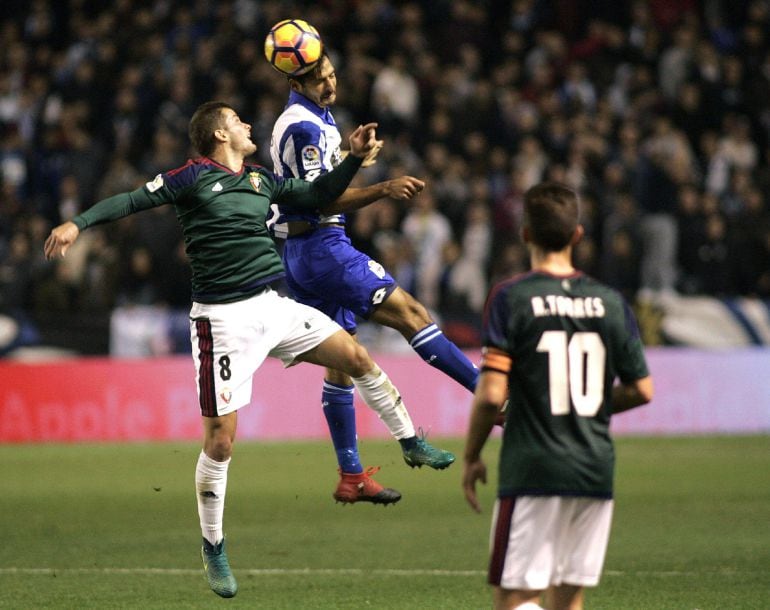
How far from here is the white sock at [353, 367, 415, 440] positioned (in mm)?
8289

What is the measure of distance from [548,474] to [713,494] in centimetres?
777

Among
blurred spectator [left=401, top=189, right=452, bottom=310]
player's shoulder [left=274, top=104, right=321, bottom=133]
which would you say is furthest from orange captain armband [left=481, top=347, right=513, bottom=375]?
blurred spectator [left=401, top=189, right=452, bottom=310]

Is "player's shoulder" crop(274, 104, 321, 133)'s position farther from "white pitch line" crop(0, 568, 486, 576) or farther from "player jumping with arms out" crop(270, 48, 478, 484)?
"white pitch line" crop(0, 568, 486, 576)

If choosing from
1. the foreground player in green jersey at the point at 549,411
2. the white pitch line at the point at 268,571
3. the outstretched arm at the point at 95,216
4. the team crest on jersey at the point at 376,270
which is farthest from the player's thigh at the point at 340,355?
the foreground player in green jersey at the point at 549,411

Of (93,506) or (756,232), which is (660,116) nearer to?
(756,232)

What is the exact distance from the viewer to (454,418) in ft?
56.6

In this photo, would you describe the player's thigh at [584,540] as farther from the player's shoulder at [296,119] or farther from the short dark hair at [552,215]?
the player's shoulder at [296,119]

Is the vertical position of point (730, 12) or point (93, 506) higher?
point (730, 12)

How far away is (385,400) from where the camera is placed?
8.38m

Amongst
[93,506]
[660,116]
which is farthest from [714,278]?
[93,506]

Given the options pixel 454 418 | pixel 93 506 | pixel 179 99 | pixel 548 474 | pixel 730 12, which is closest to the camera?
pixel 548 474

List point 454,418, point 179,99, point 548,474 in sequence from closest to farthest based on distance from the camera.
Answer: point 548,474 < point 454,418 < point 179,99

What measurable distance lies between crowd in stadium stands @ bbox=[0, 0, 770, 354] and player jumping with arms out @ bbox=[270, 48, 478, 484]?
8.72 metres

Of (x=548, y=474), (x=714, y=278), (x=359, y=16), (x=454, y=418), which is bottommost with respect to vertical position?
(x=454, y=418)
